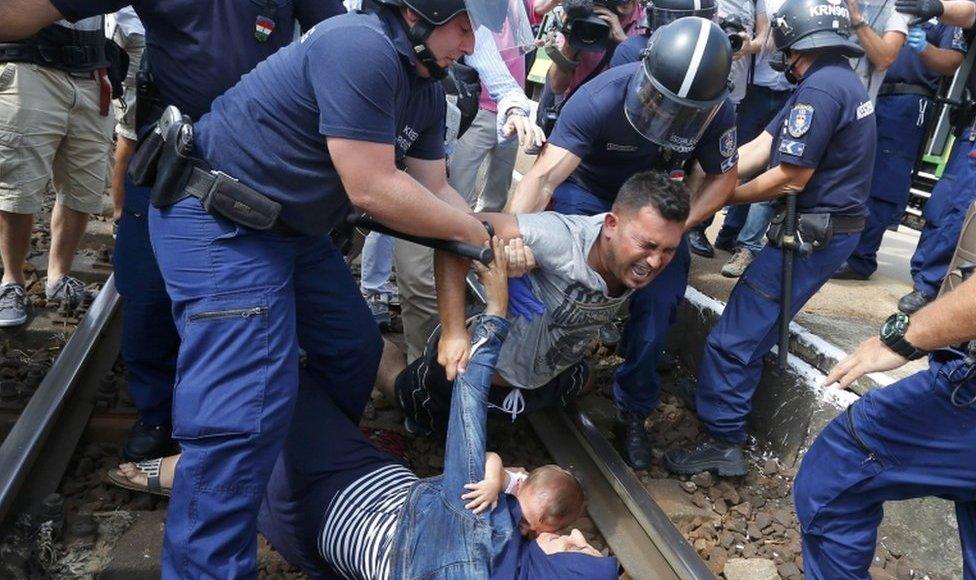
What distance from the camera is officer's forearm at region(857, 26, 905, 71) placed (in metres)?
4.95

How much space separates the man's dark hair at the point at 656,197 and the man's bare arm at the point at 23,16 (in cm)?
206

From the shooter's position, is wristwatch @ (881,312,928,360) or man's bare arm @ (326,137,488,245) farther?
wristwatch @ (881,312,928,360)

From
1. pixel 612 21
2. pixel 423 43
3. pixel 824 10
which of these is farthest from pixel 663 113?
pixel 612 21

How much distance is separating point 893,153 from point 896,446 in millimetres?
3890

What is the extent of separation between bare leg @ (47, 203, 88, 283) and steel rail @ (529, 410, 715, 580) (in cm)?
272

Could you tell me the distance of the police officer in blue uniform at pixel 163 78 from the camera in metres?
2.83

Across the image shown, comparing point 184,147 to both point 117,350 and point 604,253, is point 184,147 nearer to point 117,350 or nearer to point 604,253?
point 604,253

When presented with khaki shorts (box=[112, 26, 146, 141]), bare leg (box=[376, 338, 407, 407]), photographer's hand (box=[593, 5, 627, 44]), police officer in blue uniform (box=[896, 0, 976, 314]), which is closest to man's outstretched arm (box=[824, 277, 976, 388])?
bare leg (box=[376, 338, 407, 407])

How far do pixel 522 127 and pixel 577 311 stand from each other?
1.10 meters

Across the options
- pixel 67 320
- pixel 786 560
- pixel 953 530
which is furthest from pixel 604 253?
pixel 67 320

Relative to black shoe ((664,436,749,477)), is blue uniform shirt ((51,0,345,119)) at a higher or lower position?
higher

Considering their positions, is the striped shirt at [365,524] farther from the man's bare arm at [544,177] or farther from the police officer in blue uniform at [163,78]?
the man's bare arm at [544,177]

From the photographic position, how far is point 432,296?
4.24 metres

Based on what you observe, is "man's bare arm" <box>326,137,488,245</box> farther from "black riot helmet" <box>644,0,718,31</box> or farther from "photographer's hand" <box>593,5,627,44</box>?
"photographer's hand" <box>593,5,627,44</box>
